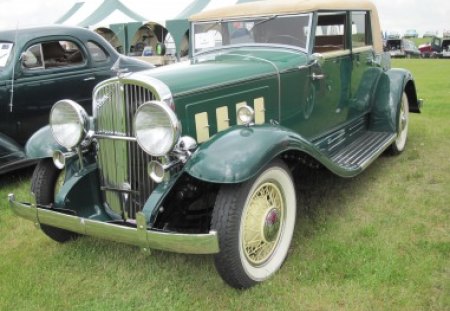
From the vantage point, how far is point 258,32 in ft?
13.0

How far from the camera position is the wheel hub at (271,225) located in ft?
9.43

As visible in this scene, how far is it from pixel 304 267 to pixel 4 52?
4.04 meters

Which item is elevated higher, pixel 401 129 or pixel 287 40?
pixel 287 40

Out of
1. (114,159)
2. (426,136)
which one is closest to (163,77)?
(114,159)

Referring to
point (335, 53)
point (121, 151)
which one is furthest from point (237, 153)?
point (335, 53)

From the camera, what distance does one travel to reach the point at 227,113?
127 inches

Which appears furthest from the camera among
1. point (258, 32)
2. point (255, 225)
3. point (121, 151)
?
point (258, 32)

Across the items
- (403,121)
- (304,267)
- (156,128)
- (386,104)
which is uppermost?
(156,128)

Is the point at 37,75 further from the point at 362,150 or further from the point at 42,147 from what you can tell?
the point at 362,150

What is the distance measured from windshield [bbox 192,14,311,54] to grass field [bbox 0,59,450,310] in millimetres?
1352

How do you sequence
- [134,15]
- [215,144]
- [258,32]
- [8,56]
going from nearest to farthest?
[215,144] < [258,32] < [8,56] < [134,15]

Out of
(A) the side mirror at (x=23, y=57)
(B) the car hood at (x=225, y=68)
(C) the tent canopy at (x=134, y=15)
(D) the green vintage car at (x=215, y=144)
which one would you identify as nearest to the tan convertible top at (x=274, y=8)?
(D) the green vintage car at (x=215, y=144)

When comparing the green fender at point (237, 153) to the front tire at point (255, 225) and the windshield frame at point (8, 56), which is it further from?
the windshield frame at point (8, 56)

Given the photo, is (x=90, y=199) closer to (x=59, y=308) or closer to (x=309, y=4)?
(x=59, y=308)
